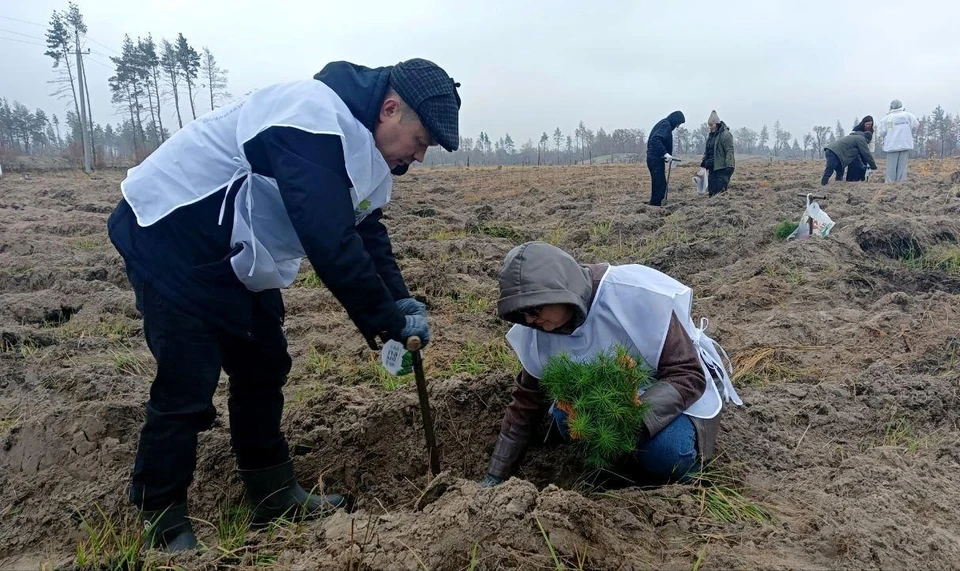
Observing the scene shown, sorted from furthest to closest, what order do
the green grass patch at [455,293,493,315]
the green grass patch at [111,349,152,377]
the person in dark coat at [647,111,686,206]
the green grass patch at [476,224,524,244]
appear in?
the person in dark coat at [647,111,686,206] → the green grass patch at [476,224,524,244] → the green grass patch at [455,293,493,315] → the green grass patch at [111,349,152,377]

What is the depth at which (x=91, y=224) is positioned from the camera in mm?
10312

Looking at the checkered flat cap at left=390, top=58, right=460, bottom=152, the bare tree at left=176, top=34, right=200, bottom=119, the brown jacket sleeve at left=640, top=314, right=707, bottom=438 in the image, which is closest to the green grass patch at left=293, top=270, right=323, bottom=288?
the checkered flat cap at left=390, top=58, right=460, bottom=152

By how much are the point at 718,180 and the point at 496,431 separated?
10.5 metres

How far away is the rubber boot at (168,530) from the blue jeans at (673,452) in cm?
170

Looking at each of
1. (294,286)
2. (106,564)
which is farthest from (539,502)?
(294,286)

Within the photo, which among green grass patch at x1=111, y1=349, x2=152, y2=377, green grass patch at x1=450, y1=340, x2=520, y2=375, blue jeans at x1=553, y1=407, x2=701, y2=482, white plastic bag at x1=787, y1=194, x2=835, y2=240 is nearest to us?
blue jeans at x1=553, y1=407, x2=701, y2=482

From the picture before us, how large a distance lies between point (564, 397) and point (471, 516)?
0.66 meters

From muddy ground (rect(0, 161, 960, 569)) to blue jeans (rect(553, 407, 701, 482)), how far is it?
0.43 ft

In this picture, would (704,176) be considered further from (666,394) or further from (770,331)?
(666,394)

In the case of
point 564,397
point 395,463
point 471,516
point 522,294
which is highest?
point 522,294

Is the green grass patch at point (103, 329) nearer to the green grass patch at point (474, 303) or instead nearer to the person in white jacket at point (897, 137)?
the green grass patch at point (474, 303)

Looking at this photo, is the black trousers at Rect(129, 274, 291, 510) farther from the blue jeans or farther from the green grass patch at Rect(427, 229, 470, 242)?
the green grass patch at Rect(427, 229, 470, 242)

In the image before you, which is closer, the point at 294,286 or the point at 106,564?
the point at 106,564

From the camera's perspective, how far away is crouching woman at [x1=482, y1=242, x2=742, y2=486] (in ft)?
7.43
